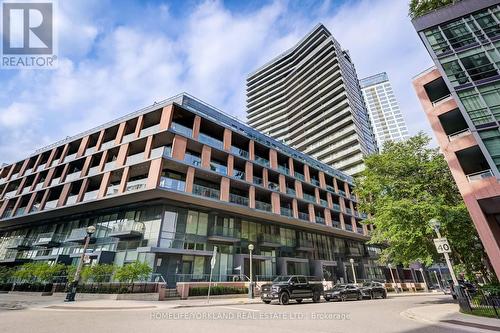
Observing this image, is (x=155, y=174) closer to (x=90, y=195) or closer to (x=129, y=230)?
(x=129, y=230)

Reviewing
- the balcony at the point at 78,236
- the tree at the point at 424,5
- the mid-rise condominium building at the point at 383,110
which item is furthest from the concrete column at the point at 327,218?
the mid-rise condominium building at the point at 383,110

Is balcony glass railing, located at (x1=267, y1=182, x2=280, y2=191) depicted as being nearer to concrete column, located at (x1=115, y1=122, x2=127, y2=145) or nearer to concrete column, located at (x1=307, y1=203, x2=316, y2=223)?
concrete column, located at (x1=307, y1=203, x2=316, y2=223)

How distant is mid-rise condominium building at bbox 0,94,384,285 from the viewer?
2425cm

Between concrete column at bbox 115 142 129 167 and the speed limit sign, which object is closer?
the speed limit sign

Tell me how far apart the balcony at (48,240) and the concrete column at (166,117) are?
67.0ft

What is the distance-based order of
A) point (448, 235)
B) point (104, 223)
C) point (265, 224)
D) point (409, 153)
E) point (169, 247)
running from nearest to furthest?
point (448, 235), point (409, 153), point (169, 247), point (104, 223), point (265, 224)

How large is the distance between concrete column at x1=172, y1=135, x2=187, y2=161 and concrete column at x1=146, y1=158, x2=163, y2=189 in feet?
5.56

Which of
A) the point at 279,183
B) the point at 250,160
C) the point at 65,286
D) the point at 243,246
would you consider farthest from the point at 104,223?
the point at 279,183

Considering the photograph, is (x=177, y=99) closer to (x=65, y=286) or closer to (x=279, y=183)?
(x=279, y=183)

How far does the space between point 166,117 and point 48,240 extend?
2249 cm

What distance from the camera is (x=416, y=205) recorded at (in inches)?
661

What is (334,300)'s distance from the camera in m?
21.3

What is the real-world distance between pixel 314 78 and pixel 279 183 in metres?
58.8

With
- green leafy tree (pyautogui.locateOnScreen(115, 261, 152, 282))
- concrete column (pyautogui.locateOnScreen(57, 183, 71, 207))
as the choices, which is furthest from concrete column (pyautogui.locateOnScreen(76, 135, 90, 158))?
green leafy tree (pyautogui.locateOnScreen(115, 261, 152, 282))
